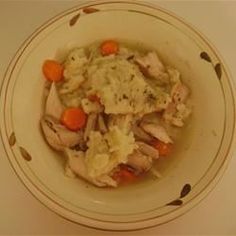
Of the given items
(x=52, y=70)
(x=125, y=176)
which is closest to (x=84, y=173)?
(x=125, y=176)

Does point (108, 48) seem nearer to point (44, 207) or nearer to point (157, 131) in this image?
point (157, 131)

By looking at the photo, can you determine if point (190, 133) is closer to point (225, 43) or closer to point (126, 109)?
point (126, 109)

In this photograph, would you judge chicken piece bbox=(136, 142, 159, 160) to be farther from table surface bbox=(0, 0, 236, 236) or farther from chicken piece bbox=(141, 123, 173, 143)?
table surface bbox=(0, 0, 236, 236)

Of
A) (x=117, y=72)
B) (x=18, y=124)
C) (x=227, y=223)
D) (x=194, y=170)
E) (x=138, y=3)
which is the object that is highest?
(x=138, y=3)

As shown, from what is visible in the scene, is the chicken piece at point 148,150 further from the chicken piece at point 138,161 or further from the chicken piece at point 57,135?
the chicken piece at point 57,135

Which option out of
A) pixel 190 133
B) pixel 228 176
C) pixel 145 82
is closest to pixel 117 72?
pixel 145 82

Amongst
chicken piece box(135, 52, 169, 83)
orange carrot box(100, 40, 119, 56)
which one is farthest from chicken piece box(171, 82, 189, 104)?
orange carrot box(100, 40, 119, 56)
